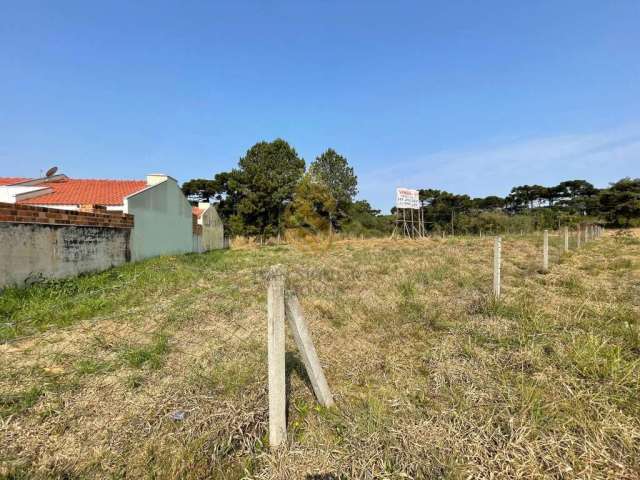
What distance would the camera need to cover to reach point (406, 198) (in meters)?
19.7

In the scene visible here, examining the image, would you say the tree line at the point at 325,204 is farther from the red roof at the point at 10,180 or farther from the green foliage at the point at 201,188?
the red roof at the point at 10,180

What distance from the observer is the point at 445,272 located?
6.54m

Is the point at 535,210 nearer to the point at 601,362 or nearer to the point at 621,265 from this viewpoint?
the point at 621,265

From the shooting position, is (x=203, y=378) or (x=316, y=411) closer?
(x=316, y=411)

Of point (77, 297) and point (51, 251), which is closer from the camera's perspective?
point (77, 297)

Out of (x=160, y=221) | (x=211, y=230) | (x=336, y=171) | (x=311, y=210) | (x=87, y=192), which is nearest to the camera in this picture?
(x=160, y=221)

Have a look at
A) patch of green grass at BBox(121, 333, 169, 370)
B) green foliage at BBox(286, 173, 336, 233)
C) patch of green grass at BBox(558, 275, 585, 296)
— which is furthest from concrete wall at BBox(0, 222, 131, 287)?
green foliage at BBox(286, 173, 336, 233)

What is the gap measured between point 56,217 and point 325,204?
59.3ft

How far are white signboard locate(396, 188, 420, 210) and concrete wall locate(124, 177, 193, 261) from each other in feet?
40.3

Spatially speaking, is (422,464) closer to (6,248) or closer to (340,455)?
(340,455)

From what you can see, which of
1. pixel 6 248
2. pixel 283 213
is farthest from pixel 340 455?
pixel 283 213

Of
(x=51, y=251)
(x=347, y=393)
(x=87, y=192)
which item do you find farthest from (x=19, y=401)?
(x=87, y=192)

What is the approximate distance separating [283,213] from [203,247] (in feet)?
33.8

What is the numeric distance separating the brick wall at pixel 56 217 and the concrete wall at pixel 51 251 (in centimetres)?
9
